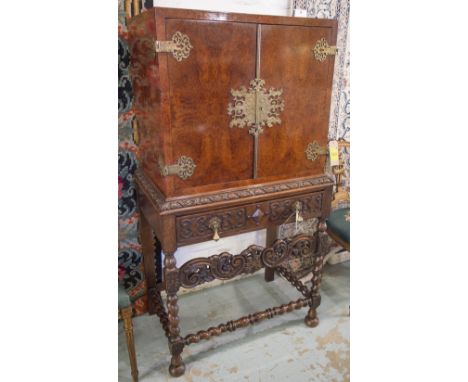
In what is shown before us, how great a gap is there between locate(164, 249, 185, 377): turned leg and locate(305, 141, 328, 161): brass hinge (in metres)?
0.86

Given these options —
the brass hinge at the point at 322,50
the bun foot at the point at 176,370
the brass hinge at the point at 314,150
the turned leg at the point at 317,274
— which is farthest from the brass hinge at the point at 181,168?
the bun foot at the point at 176,370

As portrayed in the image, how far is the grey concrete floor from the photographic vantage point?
6.53ft

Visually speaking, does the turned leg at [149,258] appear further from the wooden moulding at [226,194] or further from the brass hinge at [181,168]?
the brass hinge at [181,168]

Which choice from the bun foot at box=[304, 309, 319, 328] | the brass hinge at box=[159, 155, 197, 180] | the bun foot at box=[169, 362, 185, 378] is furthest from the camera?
the bun foot at box=[304, 309, 319, 328]

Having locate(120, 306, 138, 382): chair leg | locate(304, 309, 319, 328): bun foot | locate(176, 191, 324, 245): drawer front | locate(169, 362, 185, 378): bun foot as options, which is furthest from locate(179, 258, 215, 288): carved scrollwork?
locate(304, 309, 319, 328): bun foot

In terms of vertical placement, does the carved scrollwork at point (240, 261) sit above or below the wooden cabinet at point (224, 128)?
below

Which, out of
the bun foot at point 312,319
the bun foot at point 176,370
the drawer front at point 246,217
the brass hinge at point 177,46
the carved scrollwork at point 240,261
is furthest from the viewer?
the bun foot at point 312,319

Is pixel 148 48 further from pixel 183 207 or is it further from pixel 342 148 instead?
pixel 342 148

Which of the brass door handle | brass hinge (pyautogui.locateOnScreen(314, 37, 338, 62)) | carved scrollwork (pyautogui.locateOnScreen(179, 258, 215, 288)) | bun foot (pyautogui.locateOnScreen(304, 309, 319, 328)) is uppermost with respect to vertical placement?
brass hinge (pyautogui.locateOnScreen(314, 37, 338, 62))

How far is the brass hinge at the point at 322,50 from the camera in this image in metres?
1.72

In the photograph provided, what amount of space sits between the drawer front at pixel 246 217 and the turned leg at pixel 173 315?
5.3 inches

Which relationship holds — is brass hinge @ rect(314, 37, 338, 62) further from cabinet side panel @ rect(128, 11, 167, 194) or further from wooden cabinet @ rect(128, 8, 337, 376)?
cabinet side panel @ rect(128, 11, 167, 194)

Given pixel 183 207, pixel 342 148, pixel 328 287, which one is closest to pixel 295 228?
pixel 328 287

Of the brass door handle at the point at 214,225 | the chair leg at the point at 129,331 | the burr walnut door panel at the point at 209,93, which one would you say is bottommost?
the chair leg at the point at 129,331
